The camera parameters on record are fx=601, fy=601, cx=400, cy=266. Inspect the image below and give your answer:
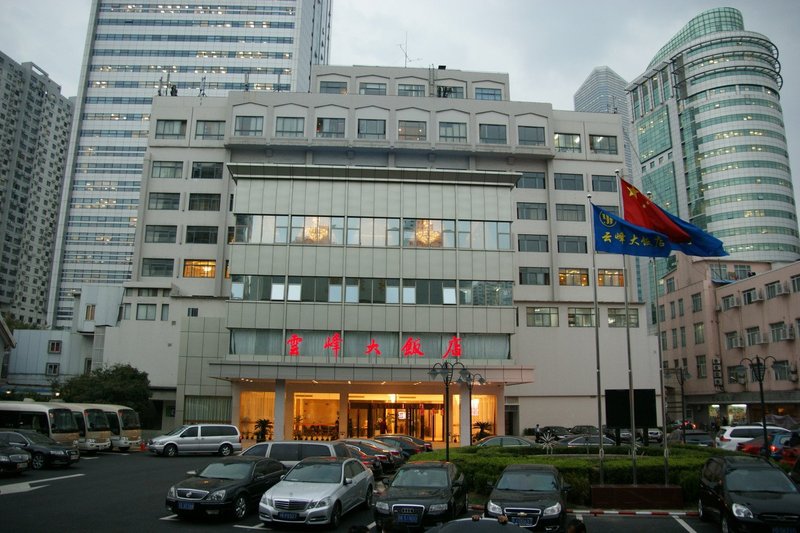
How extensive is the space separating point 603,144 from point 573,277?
46.9 feet

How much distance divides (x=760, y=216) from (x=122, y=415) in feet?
346

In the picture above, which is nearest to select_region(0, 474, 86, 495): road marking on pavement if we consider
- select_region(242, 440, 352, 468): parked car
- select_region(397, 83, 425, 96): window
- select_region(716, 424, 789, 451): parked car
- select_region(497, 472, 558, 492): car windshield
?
select_region(242, 440, 352, 468): parked car

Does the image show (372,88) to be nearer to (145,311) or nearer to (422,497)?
(145,311)

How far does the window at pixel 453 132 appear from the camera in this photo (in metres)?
58.3

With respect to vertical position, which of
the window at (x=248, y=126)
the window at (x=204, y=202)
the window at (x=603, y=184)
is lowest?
the window at (x=204, y=202)

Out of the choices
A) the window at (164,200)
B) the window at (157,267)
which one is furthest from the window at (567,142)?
the window at (157,267)

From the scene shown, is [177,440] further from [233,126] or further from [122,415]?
[233,126]

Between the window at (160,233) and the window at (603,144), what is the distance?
41.7 metres

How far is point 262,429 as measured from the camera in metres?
43.9

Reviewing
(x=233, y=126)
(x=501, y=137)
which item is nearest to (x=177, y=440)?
(x=233, y=126)

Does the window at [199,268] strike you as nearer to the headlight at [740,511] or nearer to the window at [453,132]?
the window at [453,132]

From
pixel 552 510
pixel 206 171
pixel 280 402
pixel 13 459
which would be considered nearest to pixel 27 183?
pixel 206 171

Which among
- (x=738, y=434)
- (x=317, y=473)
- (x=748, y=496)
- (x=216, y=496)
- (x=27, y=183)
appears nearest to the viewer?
(x=748, y=496)

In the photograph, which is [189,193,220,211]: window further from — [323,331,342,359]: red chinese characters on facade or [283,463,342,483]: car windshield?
[283,463,342,483]: car windshield
